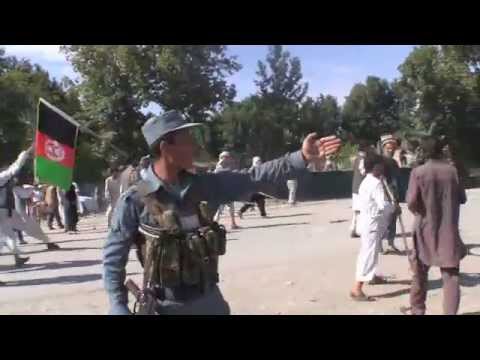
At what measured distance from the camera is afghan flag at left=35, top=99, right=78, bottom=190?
828cm

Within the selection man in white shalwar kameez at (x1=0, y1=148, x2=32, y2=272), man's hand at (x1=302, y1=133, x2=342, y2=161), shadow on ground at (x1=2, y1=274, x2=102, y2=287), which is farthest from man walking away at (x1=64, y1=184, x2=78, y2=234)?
man's hand at (x1=302, y1=133, x2=342, y2=161)

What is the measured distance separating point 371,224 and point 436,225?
62.6 inches

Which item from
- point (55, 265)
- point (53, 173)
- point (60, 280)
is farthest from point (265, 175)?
point (55, 265)

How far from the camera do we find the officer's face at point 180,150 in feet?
10.7

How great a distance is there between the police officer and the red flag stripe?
5.20 meters

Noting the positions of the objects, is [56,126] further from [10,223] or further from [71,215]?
[71,215]

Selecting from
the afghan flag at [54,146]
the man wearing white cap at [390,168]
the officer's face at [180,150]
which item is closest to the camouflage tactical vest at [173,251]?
the officer's face at [180,150]

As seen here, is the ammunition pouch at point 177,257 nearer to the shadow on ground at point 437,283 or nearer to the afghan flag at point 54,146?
the shadow on ground at point 437,283

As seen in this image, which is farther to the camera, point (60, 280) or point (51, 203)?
point (51, 203)

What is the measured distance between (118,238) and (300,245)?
839cm

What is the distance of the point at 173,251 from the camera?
312 cm

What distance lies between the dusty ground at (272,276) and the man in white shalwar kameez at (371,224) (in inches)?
8.7

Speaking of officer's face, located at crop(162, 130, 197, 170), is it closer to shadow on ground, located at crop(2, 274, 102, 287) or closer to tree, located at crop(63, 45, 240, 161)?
shadow on ground, located at crop(2, 274, 102, 287)
